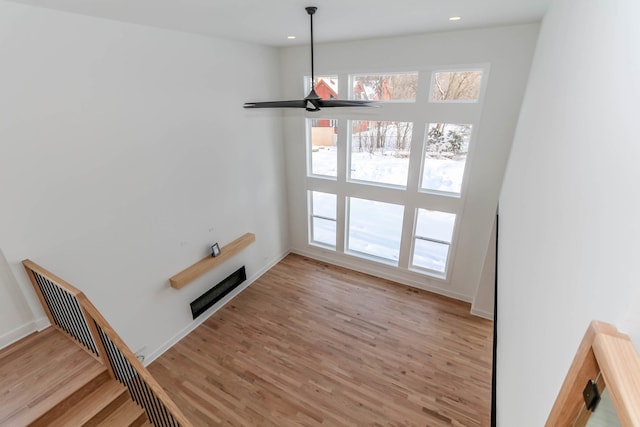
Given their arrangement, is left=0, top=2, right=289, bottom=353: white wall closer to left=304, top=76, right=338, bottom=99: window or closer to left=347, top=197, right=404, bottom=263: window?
left=304, top=76, right=338, bottom=99: window

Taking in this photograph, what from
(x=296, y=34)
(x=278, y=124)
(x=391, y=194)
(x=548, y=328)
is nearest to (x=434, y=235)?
(x=391, y=194)

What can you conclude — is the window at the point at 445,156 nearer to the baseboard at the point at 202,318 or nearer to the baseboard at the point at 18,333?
the baseboard at the point at 202,318

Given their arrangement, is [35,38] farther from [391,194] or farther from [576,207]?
[391,194]

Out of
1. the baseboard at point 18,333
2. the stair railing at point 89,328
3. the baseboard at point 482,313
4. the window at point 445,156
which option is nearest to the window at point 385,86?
the window at point 445,156

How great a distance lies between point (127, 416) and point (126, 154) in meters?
2.79

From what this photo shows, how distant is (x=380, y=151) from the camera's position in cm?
561

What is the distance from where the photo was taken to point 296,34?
4359mm

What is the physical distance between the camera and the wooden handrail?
1.55 ft

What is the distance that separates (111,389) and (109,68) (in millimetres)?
3328

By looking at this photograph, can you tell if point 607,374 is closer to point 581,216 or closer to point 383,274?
point 581,216

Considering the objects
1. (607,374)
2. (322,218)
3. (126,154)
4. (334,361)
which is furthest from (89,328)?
(322,218)

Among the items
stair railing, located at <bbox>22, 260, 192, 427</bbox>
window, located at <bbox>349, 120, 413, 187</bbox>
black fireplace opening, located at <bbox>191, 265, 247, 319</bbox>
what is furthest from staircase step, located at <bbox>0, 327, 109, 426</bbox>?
window, located at <bbox>349, 120, 413, 187</bbox>

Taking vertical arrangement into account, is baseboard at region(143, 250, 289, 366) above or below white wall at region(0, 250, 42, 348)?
below

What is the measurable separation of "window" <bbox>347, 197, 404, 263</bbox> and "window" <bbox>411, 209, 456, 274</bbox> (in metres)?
0.38
